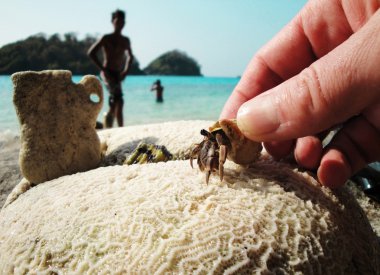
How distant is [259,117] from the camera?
1819mm

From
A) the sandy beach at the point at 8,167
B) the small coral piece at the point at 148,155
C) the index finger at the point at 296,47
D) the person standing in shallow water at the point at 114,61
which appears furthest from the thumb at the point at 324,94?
the person standing in shallow water at the point at 114,61

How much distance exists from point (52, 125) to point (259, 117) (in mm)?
2080

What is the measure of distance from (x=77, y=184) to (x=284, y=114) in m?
1.51

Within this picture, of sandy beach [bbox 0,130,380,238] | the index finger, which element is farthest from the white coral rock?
sandy beach [bbox 0,130,380,238]

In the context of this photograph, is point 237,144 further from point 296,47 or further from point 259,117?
point 296,47

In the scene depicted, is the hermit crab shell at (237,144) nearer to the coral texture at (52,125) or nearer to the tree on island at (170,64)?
the coral texture at (52,125)

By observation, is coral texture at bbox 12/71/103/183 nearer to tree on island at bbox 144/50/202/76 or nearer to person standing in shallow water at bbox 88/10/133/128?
person standing in shallow water at bbox 88/10/133/128

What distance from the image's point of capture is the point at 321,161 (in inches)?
84.0

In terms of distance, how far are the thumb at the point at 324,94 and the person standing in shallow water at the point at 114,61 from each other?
24.0 feet

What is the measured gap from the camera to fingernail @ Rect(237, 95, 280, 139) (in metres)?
1.78

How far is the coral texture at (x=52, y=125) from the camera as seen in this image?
2922mm

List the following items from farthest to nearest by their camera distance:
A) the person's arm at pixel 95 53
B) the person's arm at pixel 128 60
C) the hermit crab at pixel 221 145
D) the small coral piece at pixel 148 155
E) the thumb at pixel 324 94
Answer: the person's arm at pixel 128 60 → the person's arm at pixel 95 53 → the small coral piece at pixel 148 155 → the hermit crab at pixel 221 145 → the thumb at pixel 324 94

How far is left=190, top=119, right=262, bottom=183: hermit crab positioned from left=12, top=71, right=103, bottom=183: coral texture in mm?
1476

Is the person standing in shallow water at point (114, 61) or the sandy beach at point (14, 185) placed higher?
the person standing in shallow water at point (114, 61)
